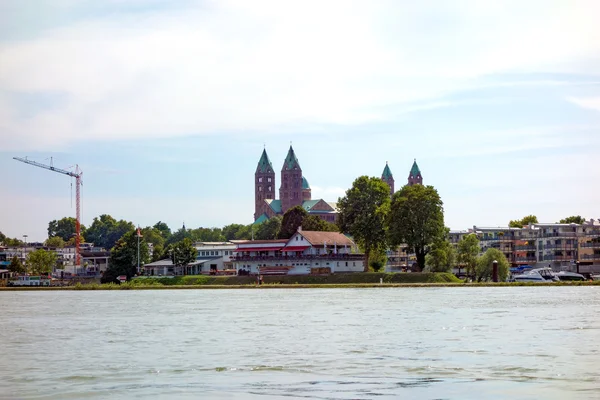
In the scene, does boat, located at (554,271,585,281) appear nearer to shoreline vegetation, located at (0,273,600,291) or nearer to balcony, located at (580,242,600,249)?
shoreline vegetation, located at (0,273,600,291)

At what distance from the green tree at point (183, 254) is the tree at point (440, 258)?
2192 inches

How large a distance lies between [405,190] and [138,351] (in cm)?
10066

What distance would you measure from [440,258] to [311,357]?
9806 centimetres

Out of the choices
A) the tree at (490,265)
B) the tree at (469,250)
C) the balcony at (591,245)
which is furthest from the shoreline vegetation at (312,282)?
the balcony at (591,245)

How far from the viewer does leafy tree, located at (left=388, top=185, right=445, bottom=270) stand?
125812 millimetres

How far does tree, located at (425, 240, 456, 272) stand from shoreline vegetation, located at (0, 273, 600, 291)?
3.58 meters

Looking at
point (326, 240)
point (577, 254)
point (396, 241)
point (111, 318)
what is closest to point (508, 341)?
point (111, 318)

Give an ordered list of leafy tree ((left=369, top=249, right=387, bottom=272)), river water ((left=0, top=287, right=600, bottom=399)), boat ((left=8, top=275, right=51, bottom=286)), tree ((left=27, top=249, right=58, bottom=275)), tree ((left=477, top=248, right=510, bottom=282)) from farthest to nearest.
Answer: tree ((left=27, top=249, right=58, bottom=275))
boat ((left=8, top=275, right=51, bottom=286))
leafy tree ((left=369, top=249, right=387, bottom=272))
tree ((left=477, top=248, right=510, bottom=282))
river water ((left=0, top=287, right=600, bottom=399))

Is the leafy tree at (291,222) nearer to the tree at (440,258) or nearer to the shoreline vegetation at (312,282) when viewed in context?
the shoreline vegetation at (312,282)

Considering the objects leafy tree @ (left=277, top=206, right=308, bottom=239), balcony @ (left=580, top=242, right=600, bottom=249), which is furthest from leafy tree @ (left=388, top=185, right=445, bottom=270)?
balcony @ (left=580, top=242, right=600, bottom=249)

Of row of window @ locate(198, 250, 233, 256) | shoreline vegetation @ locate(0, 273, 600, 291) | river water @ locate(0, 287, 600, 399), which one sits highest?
row of window @ locate(198, 250, 233, 256)

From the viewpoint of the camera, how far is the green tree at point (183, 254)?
172625 mm

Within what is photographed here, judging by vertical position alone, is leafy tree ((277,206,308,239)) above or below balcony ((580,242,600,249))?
above

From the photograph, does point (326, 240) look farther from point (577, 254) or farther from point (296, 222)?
point (577, 254)
